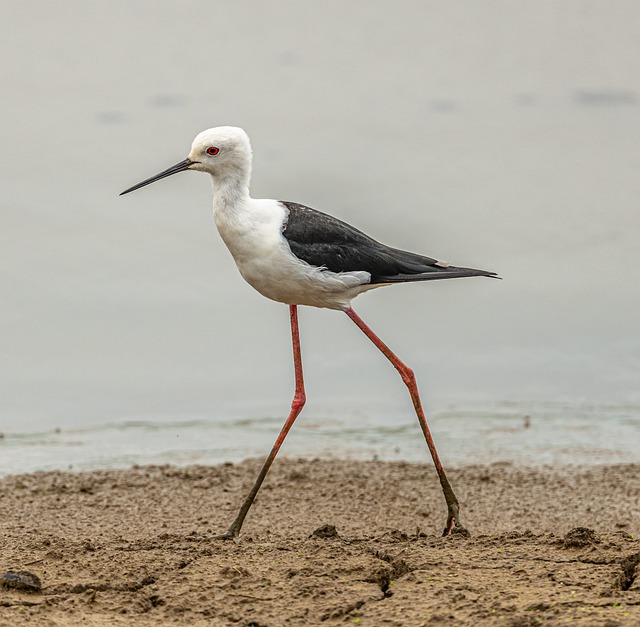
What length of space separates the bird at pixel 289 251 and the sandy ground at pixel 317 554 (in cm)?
83

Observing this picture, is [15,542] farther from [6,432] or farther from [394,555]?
[6,432]

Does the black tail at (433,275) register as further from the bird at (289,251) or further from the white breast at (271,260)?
the white breast at (271,260)

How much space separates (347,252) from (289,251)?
0.38 metres

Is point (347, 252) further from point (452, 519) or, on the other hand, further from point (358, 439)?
point (358, 439)

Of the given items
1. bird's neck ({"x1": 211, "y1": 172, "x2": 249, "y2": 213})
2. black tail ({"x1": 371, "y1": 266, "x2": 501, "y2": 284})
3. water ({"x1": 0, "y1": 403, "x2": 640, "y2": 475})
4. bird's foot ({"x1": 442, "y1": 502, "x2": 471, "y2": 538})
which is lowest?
water ({"x1": 0, "y1": 403, "x2": 640, "y2": 475})

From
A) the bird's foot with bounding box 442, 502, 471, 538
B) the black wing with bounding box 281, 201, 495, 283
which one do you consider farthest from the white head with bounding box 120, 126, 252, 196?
the bird's foot with bounding box 442, 502, 471, 538

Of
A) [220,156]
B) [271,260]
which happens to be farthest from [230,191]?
[271,260]

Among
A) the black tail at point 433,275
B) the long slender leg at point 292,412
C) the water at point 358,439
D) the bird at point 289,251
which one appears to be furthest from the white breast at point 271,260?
the water at point 358,439

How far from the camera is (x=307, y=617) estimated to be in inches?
195

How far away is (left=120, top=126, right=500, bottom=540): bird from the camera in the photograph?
21.5 ft

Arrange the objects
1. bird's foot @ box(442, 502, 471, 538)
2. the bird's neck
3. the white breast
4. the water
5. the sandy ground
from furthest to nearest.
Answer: the water < bird's foot @ box(442, 502, 471, 538) < the bird's neck < the white breast < the sandy ground

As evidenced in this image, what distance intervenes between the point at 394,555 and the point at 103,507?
9.69 feet

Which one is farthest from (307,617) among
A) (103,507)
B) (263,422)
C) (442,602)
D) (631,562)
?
(263,422)

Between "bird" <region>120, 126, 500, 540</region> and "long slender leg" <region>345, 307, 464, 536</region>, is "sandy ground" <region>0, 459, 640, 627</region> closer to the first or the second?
"long slender leg" <region>345, 307, 464, 536</region>
